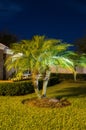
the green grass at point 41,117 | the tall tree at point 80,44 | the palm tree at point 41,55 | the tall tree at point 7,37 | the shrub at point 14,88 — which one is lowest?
the green grass at point 41,117

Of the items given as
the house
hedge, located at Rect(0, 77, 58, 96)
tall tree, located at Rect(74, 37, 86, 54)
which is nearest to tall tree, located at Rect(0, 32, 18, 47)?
tall tree, located at Rect(74, 37, 86, 54)

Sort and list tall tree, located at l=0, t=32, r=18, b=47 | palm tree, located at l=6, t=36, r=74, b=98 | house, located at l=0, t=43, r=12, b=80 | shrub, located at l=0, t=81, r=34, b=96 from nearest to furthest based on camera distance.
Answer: palm tree, located at l=6, t=36, r=74, b=98, shrub, located at l=0, t=81, r=34, b=96, house, located at l=0, t=43, r=12, b=80, tall tree, located at l=0, t=32, r=18, b=47

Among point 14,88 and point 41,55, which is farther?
point 14,88

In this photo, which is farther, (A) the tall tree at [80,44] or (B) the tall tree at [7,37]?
(B) the tall tree at [7,37]

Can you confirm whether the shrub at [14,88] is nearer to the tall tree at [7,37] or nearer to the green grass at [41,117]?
the green grass at [41,117]

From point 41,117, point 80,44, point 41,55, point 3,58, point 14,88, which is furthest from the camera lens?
point 80,44

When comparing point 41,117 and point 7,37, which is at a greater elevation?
point 7,37

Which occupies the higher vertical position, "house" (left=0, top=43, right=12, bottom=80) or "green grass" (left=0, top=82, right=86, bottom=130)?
"house" (left=0, top=43, right=12, bottom=80)

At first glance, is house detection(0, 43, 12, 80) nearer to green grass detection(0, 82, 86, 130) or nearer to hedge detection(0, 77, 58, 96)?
hedge detection(0, 77, 58, 96)

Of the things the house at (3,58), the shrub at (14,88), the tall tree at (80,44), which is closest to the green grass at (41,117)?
the shrub at (14,88)

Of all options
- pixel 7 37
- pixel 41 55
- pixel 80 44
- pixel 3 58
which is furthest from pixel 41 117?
pixel 7 37

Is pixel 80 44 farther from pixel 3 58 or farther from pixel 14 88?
pixel 14 88

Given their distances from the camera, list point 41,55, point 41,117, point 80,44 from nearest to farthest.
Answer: point 41,117 → point 41,55 → point 80,44

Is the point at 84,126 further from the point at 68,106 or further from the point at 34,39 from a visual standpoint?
the point at 34,39
